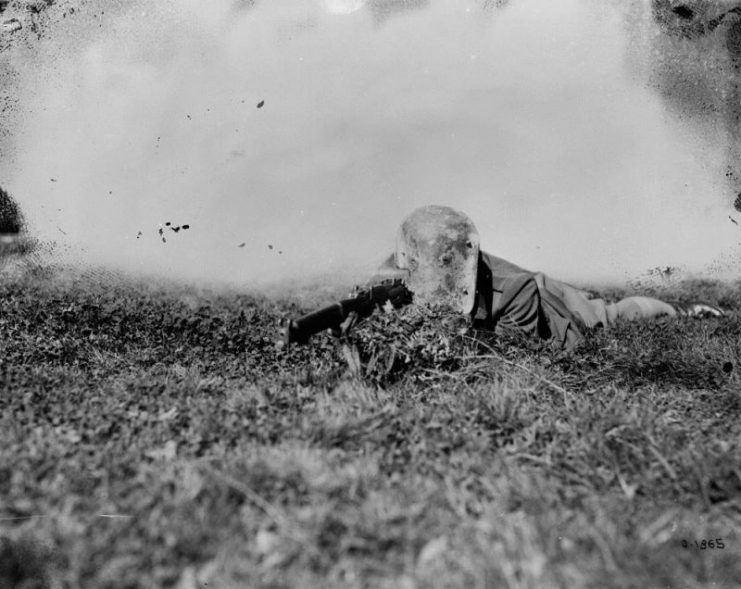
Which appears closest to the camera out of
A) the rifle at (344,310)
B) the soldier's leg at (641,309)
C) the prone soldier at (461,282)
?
the rifle at (344,310)

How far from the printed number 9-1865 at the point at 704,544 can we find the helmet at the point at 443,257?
187 inches

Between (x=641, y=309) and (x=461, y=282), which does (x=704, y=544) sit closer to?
(x=461, y=282)

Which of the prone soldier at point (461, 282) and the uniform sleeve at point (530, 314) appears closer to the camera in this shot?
the prone soldier at point (461, 282)

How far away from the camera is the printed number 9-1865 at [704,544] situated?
7.97 ft

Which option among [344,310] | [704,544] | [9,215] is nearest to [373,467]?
[704,544]

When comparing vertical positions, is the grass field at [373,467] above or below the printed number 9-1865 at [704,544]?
below

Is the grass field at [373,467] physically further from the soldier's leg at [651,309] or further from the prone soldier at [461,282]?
the soldier's leg at [651,309]

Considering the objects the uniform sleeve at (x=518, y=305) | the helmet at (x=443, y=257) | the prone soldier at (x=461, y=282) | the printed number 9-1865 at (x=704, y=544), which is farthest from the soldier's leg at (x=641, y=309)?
the printed number 9-1865 at (x=704, y=544)

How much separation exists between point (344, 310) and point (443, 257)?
1.97m

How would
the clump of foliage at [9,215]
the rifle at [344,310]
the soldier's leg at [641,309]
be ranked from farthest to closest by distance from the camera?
the soldier's leg at [641,309] < the clump of foliage at [9,215] < the rifle at [344,310]

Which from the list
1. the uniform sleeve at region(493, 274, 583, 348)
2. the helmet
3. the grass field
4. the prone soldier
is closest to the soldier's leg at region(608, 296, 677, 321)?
the prone soldier

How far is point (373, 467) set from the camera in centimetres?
323

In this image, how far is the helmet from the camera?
7.27 m

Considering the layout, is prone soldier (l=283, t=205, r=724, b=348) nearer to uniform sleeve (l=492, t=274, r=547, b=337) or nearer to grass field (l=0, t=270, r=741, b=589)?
uniform sleeve (l=492, t=274, r=547, b=337)
